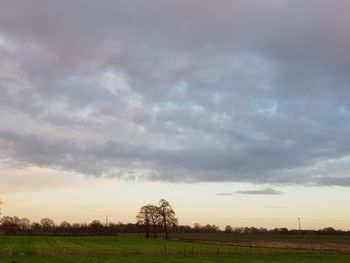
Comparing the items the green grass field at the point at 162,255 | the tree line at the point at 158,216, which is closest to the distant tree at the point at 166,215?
the tree line at the point at 158,216

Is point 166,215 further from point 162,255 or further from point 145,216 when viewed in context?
point 162,255

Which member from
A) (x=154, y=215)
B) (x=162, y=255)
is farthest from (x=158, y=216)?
(x=162, y=255)

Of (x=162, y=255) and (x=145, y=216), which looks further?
(x=145, y=216)

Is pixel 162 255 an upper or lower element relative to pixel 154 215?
lower

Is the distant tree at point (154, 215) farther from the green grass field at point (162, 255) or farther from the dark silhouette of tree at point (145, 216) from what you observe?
the green grass field at point (162, 255)

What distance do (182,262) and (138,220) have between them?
115m

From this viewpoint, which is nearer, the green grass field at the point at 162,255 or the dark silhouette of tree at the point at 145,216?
the green grass field at the point at 162,255

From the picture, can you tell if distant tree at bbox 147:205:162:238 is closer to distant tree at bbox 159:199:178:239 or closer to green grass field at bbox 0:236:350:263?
Result: distant tree at bbox 159:199:178:239

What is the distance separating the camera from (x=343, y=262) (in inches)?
1871

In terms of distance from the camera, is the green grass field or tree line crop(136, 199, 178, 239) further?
tree line crop(136, 199, 178, 239)

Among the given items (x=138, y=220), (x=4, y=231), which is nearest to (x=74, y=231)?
(x=4, y=231)

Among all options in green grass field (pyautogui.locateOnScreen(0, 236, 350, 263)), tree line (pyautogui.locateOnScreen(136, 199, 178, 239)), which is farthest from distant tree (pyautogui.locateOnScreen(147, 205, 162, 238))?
green grass field (pyautogui.locateOnScreen(0, 236, 350, 263))

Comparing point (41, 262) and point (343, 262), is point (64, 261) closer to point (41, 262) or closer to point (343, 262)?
point (41, 262)

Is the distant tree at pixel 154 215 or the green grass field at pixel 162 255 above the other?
the distant tree at pixel 154 215
